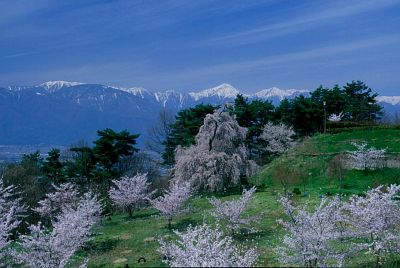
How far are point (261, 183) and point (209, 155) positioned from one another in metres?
6.85

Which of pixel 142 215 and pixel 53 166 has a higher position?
pixel 53 166

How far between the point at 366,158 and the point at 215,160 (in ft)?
34.7

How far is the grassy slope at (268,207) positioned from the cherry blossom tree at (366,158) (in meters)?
0.75

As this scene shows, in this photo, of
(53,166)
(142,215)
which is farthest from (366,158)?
(53,166)

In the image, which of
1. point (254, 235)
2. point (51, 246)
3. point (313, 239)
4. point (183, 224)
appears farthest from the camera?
point (183, 224)

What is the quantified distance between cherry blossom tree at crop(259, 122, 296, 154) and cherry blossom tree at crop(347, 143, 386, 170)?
576 inches

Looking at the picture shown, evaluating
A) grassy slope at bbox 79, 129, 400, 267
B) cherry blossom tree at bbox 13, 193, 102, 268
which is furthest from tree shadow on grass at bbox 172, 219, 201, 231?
cherry blossom tree at bbox 13, 193, 102, 268

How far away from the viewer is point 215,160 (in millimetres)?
28109

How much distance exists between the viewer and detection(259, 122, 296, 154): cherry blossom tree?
147 ft

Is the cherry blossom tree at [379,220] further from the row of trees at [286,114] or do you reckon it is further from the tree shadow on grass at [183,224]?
the row of trees at [286,114]

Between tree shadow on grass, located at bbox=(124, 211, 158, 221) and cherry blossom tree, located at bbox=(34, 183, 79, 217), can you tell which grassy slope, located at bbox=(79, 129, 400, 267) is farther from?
cherry blossom tree, located at bbox=(34, 183, 79, 217)

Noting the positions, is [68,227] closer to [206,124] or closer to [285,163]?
[206,124]

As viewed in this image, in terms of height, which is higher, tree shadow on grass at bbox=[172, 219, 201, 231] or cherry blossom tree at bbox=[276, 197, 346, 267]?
cherry blossom tree at bbox=[276, 197, 346, 267]

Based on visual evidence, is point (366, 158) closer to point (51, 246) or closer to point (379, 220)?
point (379, 220)
